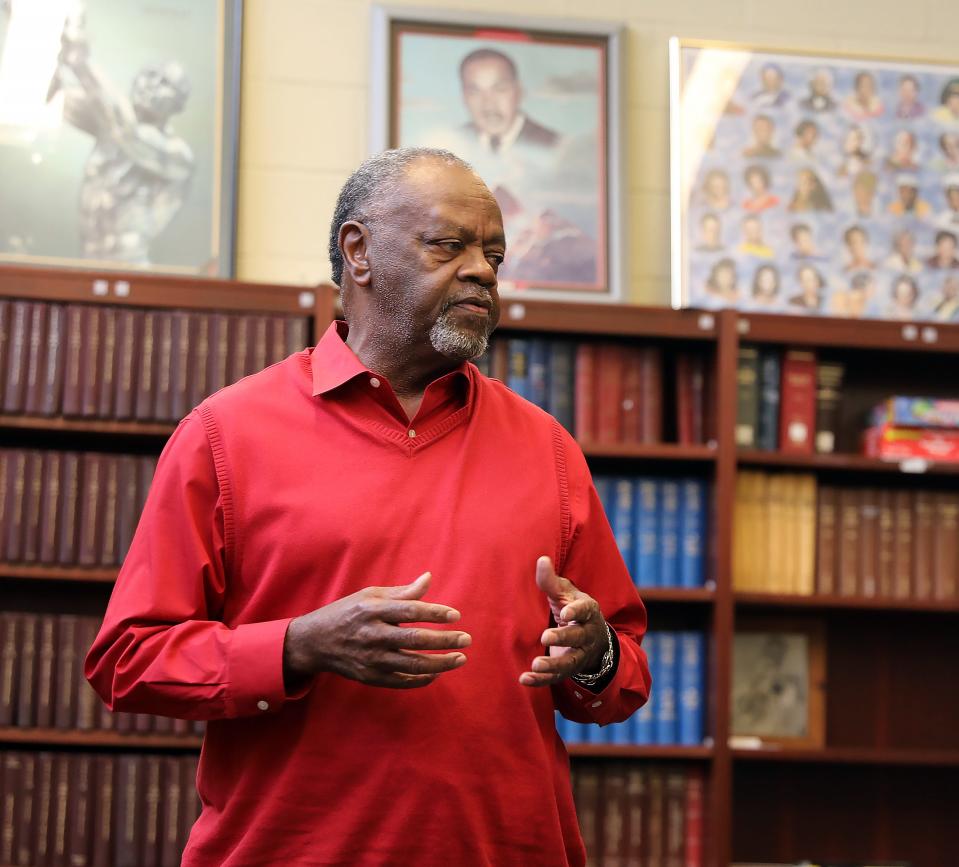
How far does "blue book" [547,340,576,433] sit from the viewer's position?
294 cm

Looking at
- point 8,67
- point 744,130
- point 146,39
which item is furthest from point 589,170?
point 8,67

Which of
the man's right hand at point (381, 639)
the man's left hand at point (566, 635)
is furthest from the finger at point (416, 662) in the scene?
the man's left hand at point (566, 635)

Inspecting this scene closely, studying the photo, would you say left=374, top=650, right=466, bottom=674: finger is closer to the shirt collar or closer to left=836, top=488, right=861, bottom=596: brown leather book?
the shirt collar

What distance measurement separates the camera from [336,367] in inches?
53.8

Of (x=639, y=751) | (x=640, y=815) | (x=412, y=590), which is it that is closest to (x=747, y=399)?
(x=639, y=751)

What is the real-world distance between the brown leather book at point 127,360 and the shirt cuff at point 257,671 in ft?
5.50

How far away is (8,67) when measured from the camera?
298 cm

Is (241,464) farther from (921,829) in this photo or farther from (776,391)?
(921,829)

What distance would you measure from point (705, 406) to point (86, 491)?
59.3 inches

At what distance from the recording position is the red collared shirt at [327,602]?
121 centimetres

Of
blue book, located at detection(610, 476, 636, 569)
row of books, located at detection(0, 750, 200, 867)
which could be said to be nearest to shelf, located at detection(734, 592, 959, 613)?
blue book, located at detection(610, 476, 636, 569)

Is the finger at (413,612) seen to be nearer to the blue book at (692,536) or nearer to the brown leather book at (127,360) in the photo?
→ the brown leather book at (127,360)

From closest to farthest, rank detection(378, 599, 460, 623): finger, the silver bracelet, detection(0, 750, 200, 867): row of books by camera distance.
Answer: detection(378, 599, 460, 623): finger
the silver bracelet
detection(0, 750, 200, 867): row of books

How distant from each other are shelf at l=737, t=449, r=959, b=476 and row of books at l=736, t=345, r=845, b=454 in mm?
44
